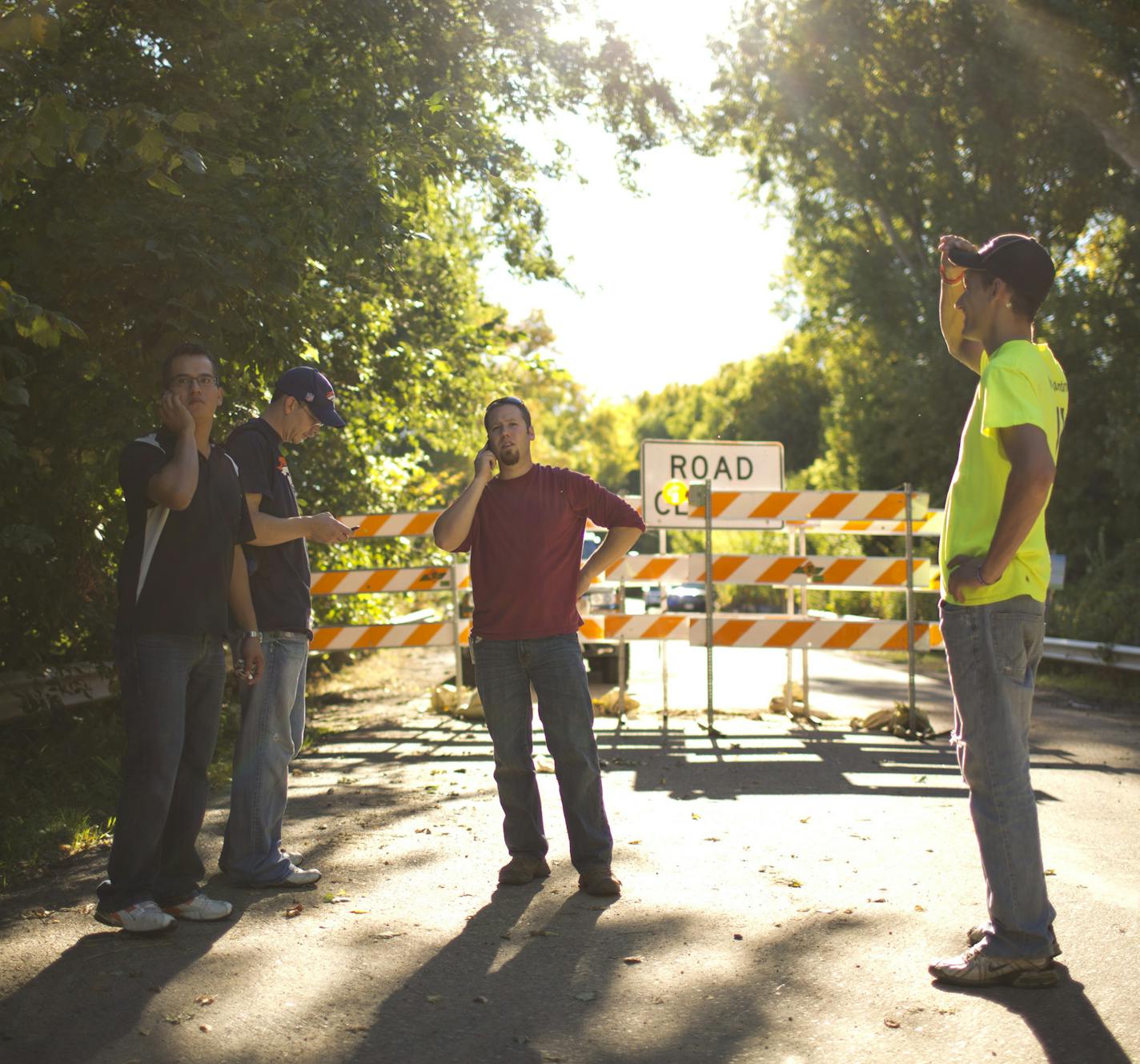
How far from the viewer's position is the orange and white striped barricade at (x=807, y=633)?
1130 cm

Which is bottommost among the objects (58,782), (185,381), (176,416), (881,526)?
(58,782)

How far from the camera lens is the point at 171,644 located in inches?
202

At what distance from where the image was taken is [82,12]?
8.34m

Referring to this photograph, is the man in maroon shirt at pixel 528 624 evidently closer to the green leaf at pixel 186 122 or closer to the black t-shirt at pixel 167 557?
the black t-shirt at pixel 167 557

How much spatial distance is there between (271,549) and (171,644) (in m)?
0.88

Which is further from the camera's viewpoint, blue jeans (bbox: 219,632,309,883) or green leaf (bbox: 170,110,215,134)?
blue jeans (bbox: 219,632,309,883)

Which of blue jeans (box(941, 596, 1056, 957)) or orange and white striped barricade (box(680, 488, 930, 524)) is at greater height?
orange and white striped barricade (box(680, 488, 930, 524))

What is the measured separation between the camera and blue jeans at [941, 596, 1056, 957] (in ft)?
14.6

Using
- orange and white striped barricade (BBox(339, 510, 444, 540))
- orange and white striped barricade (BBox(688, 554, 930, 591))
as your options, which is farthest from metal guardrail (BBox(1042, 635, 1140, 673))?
orange and white striped barricade (BBox(339, 510, 444, 540))

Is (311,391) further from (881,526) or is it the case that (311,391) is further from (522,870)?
(881,526)

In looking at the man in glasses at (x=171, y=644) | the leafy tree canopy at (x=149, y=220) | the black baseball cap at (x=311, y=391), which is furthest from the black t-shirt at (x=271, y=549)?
the leafy tree canopy at (x=149, y=220)

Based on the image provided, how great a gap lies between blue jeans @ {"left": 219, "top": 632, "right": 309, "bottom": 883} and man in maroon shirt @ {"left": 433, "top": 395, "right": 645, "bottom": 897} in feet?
2.73

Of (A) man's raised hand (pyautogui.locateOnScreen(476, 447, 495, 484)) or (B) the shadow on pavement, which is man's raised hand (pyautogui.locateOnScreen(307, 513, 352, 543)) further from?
→ (B) the shadow on pavement

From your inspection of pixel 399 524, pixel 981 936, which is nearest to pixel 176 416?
pixel 981 936
